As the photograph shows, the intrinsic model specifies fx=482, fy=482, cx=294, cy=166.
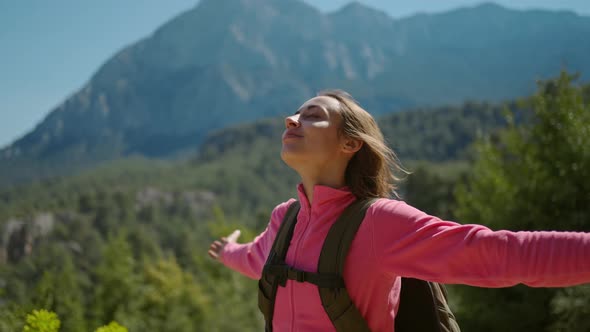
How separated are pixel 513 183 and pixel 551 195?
1392 mm

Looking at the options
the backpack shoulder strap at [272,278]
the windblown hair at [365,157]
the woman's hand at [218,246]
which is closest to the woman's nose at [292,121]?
the windblown hair at [365,157]

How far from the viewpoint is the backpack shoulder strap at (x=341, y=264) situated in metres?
1.56

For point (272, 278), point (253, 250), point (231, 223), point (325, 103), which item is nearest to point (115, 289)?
point (231, 223)

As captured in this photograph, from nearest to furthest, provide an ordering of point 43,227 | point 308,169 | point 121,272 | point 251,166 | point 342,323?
point 342,323 → point 308,169 → point 121,272 → point 43,227 → point 251,166

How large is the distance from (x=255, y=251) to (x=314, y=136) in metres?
0.78

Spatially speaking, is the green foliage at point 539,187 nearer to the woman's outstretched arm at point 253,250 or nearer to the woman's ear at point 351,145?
the woman's outstretched arm at point 253,250

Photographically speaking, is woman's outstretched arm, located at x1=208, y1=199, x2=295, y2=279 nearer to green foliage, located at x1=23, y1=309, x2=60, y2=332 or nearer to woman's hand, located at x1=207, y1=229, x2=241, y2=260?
woman's hand, located at x1=207, y1=229, x2=241, y2=260

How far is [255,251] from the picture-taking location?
2.34 metres

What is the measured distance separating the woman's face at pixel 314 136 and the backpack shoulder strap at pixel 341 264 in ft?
0.84

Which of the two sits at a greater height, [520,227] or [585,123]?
[585,123]

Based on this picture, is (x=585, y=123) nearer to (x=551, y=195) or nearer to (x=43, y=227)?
(x=551, y=195)

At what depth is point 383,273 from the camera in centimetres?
159

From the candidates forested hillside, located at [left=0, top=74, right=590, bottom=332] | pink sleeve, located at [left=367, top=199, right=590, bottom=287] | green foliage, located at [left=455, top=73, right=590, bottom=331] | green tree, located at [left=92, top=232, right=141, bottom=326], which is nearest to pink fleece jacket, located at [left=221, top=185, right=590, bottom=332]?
pink sleeve, located at [left=367, top=199, right=590, bottom=287]

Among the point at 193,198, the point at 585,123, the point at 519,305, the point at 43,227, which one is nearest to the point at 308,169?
A: the point at 519,305
